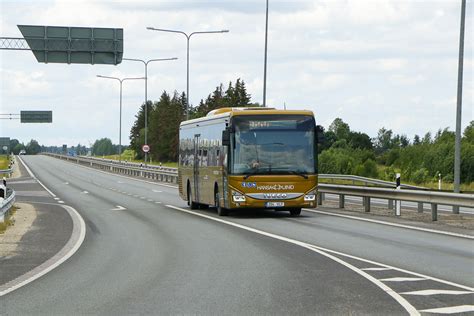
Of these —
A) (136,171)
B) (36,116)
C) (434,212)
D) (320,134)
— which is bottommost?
(136,171)

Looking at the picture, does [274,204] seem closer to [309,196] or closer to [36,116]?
[309,196]

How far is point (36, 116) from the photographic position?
12175 centimetres

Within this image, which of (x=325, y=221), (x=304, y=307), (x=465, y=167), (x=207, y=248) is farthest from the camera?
(x=465, y=167)

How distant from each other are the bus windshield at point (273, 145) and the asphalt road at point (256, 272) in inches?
113

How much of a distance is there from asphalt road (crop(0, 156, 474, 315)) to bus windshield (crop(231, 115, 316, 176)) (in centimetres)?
287

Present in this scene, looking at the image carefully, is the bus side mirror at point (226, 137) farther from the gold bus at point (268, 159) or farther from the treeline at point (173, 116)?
the treeline at point (173, 116)

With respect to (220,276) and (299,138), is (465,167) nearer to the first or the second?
(299,138)

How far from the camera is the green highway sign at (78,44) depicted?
43.8 meters

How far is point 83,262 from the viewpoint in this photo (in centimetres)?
1502

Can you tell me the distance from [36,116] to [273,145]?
99490mm

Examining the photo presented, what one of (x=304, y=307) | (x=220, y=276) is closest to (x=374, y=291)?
(x=304, y=307)

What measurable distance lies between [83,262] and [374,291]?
18.1 feet

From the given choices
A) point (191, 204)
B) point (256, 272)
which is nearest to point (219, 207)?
point (191, 204)

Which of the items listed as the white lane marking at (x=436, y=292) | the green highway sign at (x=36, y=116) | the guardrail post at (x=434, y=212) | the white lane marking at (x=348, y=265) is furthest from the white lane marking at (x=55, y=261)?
the green highway sign at (x=36, y=116)
